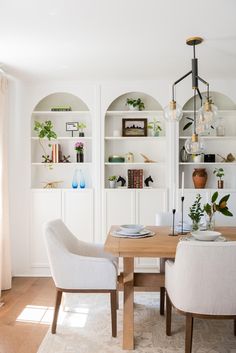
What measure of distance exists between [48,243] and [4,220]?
1372 mm

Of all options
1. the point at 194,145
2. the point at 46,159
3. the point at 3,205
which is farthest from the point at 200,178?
the point at 3,205

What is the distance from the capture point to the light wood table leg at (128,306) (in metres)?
2.58

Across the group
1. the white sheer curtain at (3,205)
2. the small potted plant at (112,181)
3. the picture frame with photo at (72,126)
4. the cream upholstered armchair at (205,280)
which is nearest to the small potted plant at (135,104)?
the picture frame with photo at (72,126)

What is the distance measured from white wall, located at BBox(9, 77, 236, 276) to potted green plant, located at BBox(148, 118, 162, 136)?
23cm

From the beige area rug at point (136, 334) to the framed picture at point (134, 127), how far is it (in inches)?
84.6

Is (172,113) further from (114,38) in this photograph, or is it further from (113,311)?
(113,311)

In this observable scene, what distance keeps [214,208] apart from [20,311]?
2025 mm

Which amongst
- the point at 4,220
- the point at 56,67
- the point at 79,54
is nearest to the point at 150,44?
the point at 79,54

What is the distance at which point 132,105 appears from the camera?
453cm

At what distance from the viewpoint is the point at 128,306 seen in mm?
2611

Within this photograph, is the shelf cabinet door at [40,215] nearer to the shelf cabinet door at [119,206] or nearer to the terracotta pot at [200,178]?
the shelf cabinet door at [119,206]

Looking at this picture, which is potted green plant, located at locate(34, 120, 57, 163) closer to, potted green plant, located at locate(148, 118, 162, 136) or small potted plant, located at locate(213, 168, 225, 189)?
potted green plant, located at locate(148, 118, 162, 136)

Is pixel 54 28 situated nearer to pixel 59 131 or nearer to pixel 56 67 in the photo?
pixel 56 67

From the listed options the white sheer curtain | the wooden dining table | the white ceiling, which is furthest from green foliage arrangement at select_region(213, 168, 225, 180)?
the white sheer curtain
